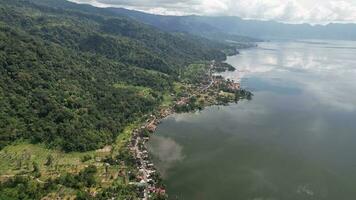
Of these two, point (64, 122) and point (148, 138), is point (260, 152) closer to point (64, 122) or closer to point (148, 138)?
point (148, 138)

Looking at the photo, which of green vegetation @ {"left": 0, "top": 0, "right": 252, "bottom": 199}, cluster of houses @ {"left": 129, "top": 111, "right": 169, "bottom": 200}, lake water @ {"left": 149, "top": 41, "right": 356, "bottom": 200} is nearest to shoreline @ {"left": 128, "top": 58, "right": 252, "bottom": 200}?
cluster of houses @ {"left": 129, "top": 111, "right": 169, "bottom": 200}

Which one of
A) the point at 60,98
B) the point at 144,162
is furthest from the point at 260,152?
the point at 60,98

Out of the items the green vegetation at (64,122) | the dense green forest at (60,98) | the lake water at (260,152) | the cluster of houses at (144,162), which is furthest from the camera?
the dense green forest at (60,98)

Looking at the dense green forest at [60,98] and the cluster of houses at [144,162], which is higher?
the dense green forest at [60,98]

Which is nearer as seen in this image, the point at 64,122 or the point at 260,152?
the point at 260,152

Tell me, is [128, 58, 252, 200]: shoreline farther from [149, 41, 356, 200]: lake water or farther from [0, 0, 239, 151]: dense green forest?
[0, 0, 239, 151]: dense green forest

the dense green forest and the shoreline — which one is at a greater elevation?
the dense green forest

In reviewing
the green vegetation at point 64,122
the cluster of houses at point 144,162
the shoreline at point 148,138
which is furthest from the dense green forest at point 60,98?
the cluster of houses at point 144,162

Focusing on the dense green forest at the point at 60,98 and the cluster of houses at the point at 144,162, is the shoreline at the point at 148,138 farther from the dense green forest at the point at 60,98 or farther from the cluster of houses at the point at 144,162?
the dense green forest at the point at 60,98

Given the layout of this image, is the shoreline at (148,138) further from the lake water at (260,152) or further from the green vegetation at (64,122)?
the lake water at (260,152)

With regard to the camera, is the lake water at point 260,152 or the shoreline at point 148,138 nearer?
the shoreline at point 148,138

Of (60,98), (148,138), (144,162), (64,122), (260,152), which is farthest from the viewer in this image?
(60,98)

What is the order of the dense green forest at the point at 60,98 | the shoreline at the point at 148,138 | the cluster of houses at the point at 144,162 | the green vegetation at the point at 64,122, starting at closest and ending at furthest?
the cluster of houses at the point at 144,162
the green vegetation at the point at 64,122
the shoreline at the point at 148,138
the dense green forest at the point at 60,98
